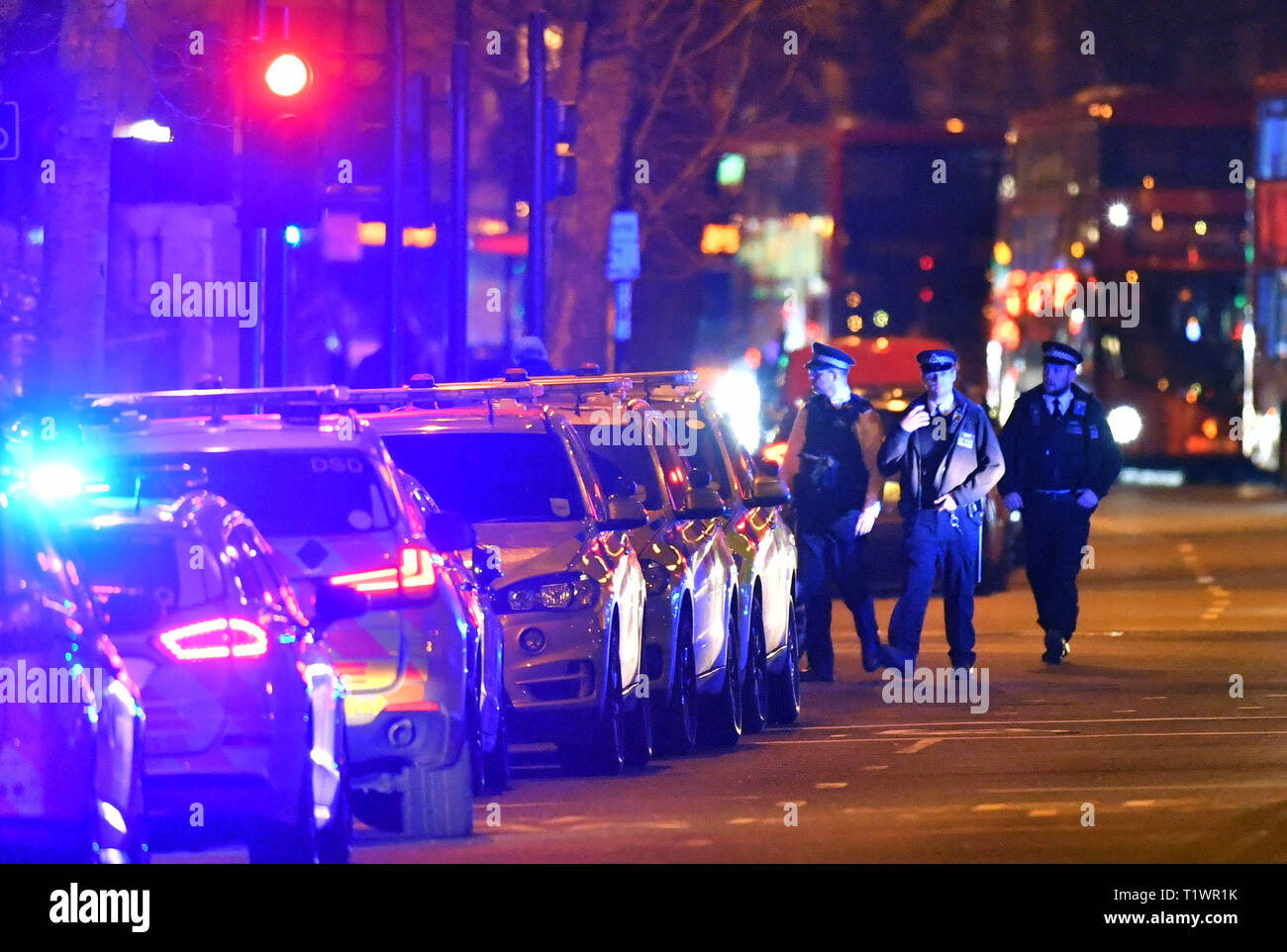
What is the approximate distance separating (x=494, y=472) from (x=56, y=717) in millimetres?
6401

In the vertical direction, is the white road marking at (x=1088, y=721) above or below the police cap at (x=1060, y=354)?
below

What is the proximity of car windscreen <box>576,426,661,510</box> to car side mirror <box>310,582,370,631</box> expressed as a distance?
4821mm

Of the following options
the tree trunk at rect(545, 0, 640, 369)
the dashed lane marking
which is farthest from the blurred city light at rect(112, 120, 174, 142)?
the dashed lane marking

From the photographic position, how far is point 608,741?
13.8m

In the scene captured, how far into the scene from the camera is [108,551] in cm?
Result: 945

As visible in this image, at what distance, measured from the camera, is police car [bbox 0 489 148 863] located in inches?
306

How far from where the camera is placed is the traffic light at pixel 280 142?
1641 centimetres

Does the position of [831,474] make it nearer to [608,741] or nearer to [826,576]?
[826,576]

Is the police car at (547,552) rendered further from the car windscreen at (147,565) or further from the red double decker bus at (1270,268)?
the red double decker bus at (1270,268)

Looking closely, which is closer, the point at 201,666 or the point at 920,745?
the point at 201,666

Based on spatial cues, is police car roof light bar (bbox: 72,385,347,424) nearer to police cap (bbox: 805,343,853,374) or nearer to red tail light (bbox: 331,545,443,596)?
red tail light (bbox: 331,545,443,596)

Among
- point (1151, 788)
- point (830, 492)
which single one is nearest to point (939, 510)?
point (830, 492)

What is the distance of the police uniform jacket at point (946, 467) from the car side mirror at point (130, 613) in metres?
9.21

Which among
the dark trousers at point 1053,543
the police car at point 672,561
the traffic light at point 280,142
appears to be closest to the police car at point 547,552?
the police car at point 672,561
